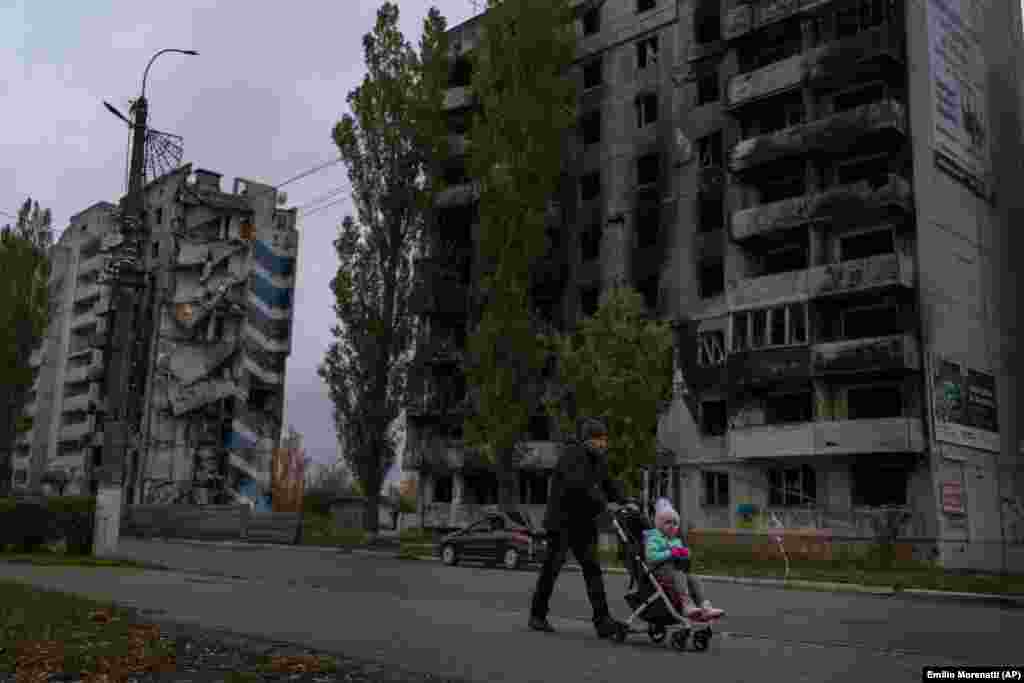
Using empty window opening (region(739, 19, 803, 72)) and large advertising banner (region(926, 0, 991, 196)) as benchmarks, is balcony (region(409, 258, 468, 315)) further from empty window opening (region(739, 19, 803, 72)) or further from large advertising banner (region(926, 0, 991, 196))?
large advertising banner (region(926, 0, 991, 196))

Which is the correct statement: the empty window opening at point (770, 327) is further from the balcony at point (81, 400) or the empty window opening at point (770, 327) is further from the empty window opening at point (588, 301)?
the balcony at point (81, 400)

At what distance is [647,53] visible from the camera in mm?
43938

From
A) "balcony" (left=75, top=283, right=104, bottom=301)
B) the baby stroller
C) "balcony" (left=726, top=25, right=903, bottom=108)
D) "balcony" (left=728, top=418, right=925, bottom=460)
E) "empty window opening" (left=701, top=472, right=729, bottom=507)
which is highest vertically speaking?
"balcony" (left=75, top=283, right=104, bottom=301)

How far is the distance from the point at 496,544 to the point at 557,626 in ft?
51.2

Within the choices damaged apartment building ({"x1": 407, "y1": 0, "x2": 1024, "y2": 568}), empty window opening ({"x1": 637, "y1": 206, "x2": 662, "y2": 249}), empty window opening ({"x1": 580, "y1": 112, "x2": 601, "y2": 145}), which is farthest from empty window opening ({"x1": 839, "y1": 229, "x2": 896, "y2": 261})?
→ empty window opening ({"x1": 580, "y1": 112, "x2": 601, "y2": 145})

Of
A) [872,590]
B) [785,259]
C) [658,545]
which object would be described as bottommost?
[872,590]

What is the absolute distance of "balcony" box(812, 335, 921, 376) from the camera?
103 ft

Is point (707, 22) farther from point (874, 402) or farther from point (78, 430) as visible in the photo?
point (78, 430)

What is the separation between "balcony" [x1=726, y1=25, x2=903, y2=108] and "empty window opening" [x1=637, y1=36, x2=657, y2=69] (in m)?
6.40

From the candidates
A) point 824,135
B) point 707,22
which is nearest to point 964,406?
point 824,135

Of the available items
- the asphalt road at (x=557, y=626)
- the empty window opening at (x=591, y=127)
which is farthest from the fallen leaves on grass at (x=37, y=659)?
the empty window opening at (x=591, y=127)

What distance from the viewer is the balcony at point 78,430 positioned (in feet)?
274

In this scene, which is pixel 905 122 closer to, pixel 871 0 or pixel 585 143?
pixel 871 0

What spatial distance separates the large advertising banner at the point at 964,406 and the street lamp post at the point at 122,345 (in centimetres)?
2489
